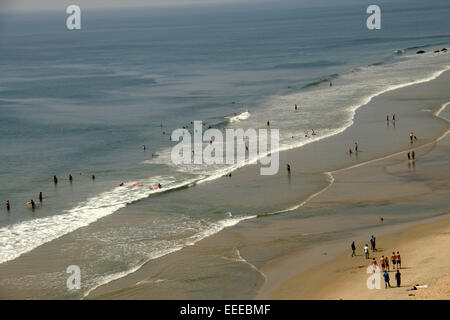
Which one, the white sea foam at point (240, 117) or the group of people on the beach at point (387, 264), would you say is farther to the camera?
the white sea foam at point (240, 117)

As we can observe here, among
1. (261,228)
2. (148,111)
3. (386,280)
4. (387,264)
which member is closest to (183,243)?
(261,228)

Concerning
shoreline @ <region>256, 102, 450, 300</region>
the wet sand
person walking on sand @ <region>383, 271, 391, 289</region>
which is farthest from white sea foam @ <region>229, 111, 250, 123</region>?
person walking on sand @ <region>383, 271, 391, 289</region>

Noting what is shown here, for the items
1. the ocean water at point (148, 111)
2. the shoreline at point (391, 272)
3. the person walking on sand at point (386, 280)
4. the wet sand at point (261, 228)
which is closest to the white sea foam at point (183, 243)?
the ocean water at point (148, 111)

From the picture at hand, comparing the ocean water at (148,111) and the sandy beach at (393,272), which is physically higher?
the ocean water at (148,111)

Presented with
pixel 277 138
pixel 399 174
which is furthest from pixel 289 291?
pixel 277 138

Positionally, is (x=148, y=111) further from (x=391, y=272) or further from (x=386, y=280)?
(x=386, y=280)

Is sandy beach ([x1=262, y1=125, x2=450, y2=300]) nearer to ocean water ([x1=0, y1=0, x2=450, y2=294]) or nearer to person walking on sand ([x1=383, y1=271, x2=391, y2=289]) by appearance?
person walking on sand ([x1=383, y1=271, x2=391, y2=289])

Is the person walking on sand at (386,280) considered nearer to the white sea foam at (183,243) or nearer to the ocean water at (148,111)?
the white sea foam at (183,243)
